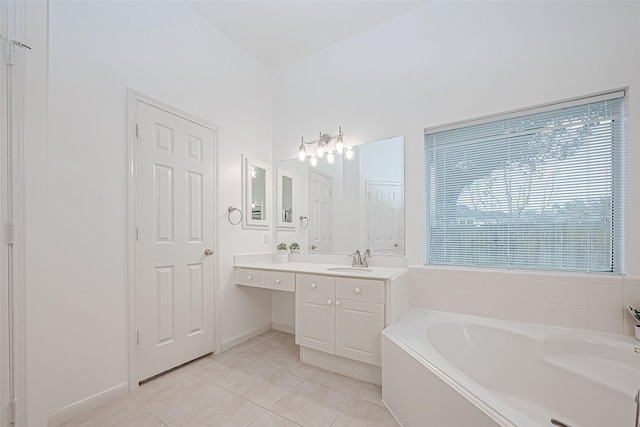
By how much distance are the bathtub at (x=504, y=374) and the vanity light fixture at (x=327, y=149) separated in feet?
5.26

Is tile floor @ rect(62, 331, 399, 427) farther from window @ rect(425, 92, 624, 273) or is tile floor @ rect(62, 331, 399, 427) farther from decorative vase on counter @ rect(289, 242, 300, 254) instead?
window @ rect(425, 92, 624, 273)

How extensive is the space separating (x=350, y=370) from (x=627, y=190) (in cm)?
216

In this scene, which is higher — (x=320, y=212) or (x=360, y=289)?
(x=320, y=212)

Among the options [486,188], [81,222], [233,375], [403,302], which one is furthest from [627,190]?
[81,222]

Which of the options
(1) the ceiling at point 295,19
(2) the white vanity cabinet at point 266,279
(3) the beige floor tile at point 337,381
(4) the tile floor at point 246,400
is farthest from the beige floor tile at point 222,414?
(1) the ceiling at point 295,19

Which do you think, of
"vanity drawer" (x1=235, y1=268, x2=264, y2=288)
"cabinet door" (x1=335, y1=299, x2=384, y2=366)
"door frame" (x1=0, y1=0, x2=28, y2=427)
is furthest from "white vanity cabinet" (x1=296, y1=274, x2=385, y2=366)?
"door frame" (x1=0, y1=0, x2=28, y2=427)

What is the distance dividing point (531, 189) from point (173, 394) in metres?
2.86

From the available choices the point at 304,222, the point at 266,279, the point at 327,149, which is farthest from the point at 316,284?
the point at 327,149

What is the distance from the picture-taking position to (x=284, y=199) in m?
3.07

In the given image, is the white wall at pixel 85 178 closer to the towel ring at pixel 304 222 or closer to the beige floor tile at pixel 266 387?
the beige floor tile at pixel 266 387

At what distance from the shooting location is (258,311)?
2.91 meters

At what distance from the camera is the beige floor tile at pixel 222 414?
1532 millimetres

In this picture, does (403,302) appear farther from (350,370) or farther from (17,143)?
(17,143)

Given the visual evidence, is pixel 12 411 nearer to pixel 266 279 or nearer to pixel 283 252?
pixel 266 279
